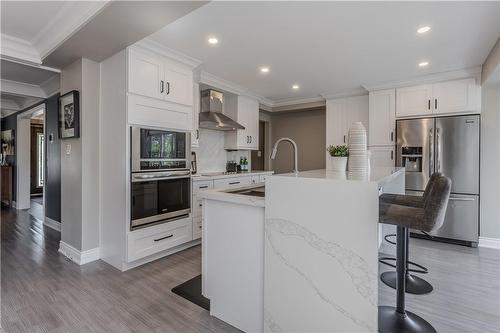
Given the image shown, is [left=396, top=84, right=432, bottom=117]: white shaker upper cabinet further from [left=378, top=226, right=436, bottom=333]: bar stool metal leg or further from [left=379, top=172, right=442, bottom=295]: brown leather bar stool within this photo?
[left=378, top=226, right=436, bottom=333]: bar stool metal leg

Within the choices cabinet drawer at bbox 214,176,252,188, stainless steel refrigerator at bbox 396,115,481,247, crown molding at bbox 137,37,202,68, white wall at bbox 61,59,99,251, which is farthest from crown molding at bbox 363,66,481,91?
white wall at bbox 61,59,99,251

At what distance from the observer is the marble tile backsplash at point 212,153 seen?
462 cm

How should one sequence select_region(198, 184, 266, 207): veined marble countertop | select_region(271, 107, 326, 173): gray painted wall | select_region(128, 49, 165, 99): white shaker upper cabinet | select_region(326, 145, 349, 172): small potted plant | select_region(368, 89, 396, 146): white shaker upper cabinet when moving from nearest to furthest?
select_region(198, 184, 266, 207): veined marble countertop
select_region(326, 145, 349, 172): small potted plant
select_region(128, 49, 165, 99): white shaker upper cabinet
select_region(368, 89, 396, 146): white shaker upper cabinet
select_region(271, 107, 326, 173): gray painted wall

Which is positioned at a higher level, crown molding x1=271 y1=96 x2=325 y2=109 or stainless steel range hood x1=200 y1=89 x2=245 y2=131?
crown molding x1=271 y1=96 x2=325 y2=109

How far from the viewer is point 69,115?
307cm

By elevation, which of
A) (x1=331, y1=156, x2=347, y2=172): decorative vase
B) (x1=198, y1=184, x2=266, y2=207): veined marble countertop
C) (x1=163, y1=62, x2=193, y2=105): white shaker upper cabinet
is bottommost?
(x1=198, y1=184, x2=266, y2=207): veined marble countertop

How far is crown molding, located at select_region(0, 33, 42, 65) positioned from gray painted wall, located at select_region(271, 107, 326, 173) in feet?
15.7

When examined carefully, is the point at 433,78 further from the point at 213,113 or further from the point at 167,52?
the point at 167,52

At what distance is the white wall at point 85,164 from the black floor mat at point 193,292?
1.36 meters

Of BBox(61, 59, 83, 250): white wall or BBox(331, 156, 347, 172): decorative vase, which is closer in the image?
BBox(331, 156, 347, 172): decorative vase

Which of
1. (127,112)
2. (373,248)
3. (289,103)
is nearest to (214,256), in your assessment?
(373,248)

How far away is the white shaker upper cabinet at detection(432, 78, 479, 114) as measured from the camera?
3586 mm

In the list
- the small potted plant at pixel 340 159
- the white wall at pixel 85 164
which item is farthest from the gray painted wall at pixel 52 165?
the small potted plant at pixel 340 159

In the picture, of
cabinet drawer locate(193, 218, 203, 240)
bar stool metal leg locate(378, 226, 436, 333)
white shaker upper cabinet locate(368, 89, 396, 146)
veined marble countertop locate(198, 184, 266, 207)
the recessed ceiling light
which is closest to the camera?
veined marble countertop locate(198, 184, 266, 207)
